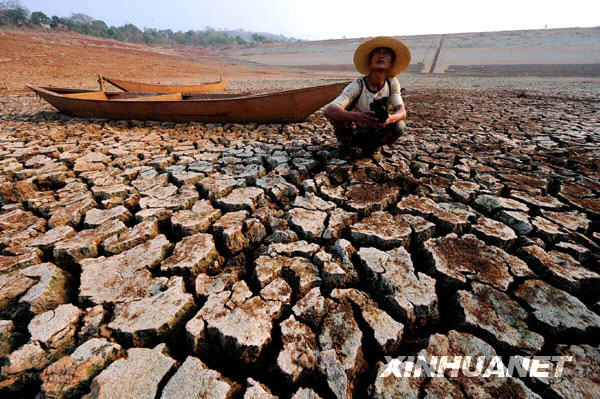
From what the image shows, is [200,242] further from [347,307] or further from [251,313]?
[347,307]

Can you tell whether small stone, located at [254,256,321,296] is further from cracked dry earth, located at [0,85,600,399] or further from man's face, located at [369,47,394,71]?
man's face, located at [369,47,394,71]

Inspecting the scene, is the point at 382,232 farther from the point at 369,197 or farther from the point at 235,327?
the point at 235,327

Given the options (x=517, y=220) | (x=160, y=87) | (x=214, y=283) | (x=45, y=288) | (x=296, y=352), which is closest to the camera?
(x=296, y=352)

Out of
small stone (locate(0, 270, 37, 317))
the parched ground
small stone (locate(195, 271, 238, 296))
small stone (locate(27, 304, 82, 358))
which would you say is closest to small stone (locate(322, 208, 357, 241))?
the parched ground

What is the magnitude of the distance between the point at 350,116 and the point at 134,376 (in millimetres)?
2180

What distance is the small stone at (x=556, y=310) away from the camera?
111 centimetres

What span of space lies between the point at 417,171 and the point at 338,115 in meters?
0.91

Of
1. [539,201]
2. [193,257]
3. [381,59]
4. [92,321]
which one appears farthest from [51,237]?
[539,201]

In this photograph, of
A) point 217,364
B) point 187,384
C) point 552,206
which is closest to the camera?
point 187,384

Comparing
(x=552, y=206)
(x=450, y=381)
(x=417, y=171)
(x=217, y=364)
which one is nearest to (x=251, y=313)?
(x=217, y=364)

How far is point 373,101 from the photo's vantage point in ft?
7.59

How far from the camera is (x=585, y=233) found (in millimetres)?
1682

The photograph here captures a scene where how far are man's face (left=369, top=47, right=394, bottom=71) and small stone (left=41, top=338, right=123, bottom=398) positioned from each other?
263cm

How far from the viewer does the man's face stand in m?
2.36
